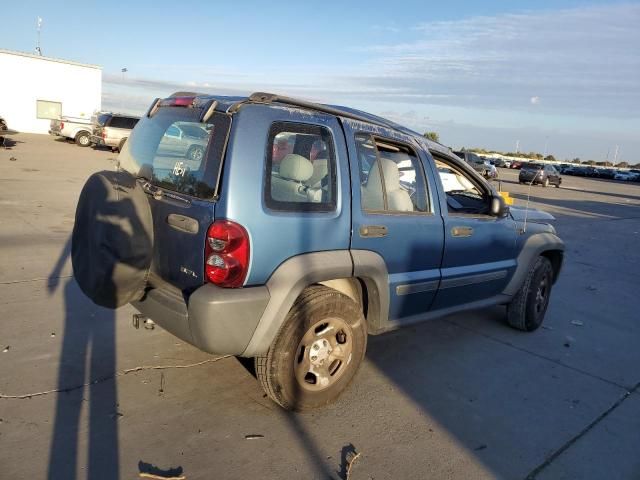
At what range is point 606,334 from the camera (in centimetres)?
562

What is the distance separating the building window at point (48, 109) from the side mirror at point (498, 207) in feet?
112

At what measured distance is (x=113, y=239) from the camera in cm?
310

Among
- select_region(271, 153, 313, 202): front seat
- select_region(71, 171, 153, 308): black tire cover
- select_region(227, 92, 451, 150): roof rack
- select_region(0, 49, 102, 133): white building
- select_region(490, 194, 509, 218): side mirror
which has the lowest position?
select_region(71, 171, 153, 308): black tire cover

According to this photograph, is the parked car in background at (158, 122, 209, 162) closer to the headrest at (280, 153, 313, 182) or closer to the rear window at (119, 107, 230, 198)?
the rear window at (119, 107, 230, 198)

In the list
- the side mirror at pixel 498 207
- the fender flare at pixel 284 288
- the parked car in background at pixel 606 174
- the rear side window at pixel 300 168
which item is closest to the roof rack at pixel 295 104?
the rear side window at pixel 300 168

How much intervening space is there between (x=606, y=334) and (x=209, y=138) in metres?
4.81

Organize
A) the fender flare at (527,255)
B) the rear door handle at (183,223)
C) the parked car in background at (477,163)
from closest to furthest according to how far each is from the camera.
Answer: the rear door handle at (183,223) → the fender flare at (527,255) → the parked car in background at (477,163)

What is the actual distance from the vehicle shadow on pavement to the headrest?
185cm

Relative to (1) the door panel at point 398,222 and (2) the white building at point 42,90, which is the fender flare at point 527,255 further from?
(2) the white building at point 42,90

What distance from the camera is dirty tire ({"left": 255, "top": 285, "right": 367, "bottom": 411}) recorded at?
3.25m

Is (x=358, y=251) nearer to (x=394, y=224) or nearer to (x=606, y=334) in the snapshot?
(x=394, y=224)

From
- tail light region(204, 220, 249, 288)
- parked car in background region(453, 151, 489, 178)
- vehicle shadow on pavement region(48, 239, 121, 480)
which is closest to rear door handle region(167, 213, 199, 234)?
tail light region(204, 220, 249, 288)

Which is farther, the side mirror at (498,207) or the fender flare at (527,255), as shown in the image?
the fender flare at (527,255)

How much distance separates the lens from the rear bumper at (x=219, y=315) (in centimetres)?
292
